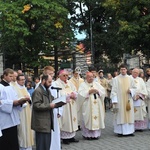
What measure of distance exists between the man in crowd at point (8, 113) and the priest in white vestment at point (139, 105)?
188 inches

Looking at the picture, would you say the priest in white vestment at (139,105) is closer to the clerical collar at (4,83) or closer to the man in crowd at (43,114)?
the man in crowd at (43,114)

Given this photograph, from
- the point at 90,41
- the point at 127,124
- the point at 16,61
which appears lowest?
the point at 127,124

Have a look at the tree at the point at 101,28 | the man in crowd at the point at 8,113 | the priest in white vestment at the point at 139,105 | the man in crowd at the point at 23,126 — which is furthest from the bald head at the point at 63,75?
the tree at the point at 101,28

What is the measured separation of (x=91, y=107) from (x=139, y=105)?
1.77 m

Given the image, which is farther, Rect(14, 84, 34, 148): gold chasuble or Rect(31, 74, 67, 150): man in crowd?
Rect(14, 84, 34, 148): gold chasuble

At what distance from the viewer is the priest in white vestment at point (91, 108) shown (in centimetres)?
998

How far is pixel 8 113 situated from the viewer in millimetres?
6797

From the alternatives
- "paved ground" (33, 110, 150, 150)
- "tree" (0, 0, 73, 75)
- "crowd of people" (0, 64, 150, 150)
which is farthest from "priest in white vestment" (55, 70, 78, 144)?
"tree" (0, 0, 73, 75)

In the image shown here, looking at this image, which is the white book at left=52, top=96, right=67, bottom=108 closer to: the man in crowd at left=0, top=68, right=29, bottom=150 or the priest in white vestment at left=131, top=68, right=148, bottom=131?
the man in crowd at left=0, top=68, right=29, bottom=150

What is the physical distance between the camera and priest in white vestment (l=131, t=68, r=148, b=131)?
1083cm

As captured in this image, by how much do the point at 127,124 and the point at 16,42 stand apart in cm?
1566

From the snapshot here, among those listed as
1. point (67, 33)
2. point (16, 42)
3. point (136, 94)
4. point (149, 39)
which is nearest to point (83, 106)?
point (136, 94)

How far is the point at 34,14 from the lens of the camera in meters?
23.5

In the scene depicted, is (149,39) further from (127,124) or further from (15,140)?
(15,140)
